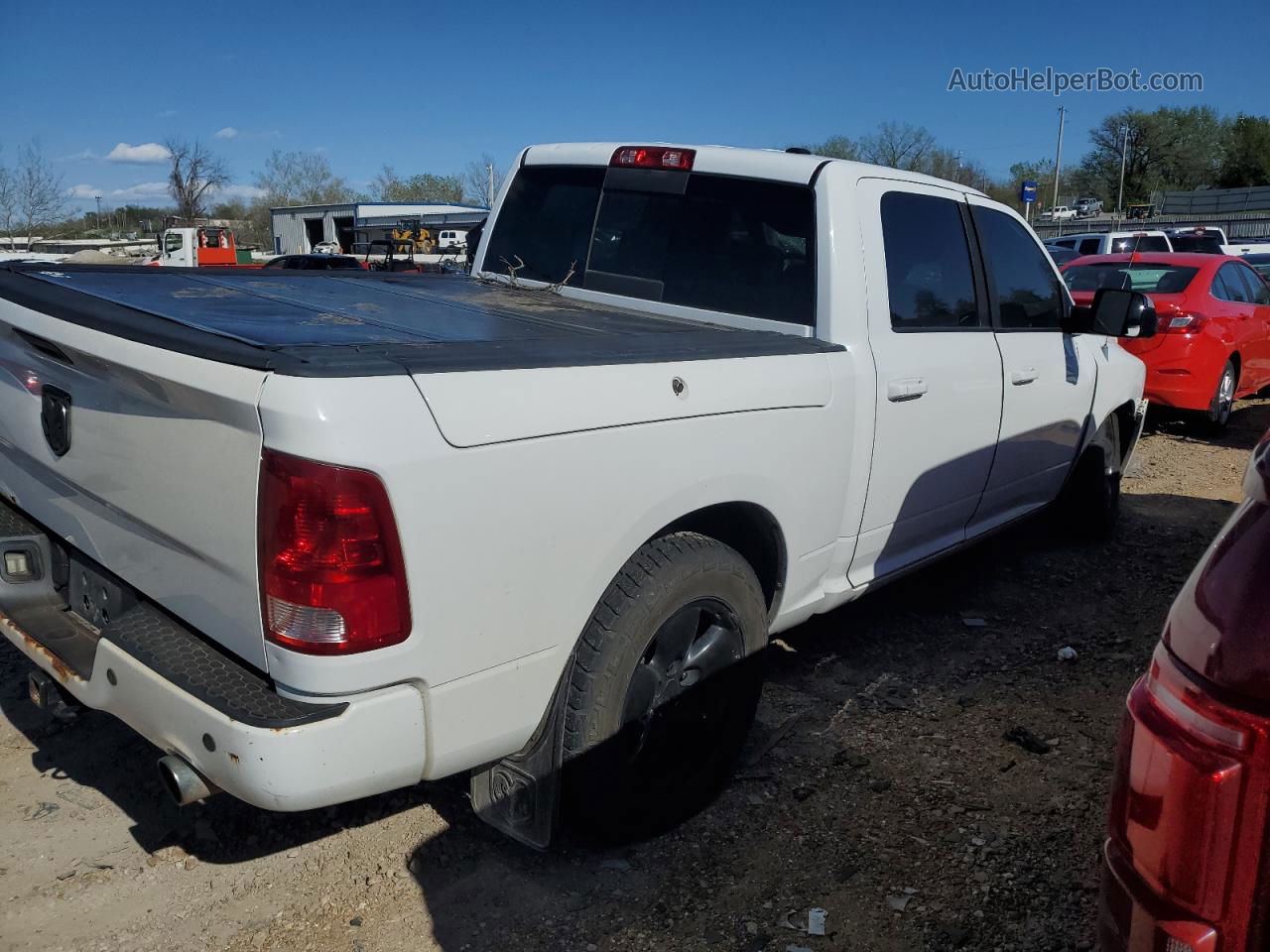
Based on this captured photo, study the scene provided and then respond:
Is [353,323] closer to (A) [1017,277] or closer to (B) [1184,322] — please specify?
(A) [1017,277]

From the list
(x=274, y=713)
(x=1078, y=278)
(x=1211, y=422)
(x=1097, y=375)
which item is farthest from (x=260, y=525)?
(x=1078, y=278)

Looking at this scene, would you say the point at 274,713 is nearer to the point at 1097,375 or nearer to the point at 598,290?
the point at 598,290

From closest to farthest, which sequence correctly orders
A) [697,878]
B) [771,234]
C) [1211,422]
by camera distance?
[697,878], [771,234], [1211,422]

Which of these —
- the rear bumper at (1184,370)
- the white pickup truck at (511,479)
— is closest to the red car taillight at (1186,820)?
the white pickup truck at (511,479)

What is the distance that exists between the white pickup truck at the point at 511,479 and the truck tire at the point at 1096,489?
63.5 inches

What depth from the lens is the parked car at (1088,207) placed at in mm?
54516

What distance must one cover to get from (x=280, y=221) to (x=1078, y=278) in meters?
51.3

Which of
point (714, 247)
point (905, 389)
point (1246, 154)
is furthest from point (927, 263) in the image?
point (1246, 154)

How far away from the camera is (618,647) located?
2.55 meters

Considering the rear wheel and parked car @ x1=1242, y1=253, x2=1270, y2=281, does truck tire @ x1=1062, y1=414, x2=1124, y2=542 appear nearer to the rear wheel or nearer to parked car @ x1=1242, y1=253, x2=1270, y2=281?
the rear wheel

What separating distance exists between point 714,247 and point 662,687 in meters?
1.69

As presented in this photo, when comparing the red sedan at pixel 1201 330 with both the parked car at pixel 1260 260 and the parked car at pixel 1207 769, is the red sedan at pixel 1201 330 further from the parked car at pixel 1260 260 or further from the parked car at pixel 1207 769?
the parked car at pixel 1260 260

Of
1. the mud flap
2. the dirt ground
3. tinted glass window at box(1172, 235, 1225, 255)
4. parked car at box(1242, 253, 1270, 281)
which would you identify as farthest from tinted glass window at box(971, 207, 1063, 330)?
tinted glass window at box(1172, 235, 1225, 255)

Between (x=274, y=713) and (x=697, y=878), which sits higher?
(x=274, y=713)
